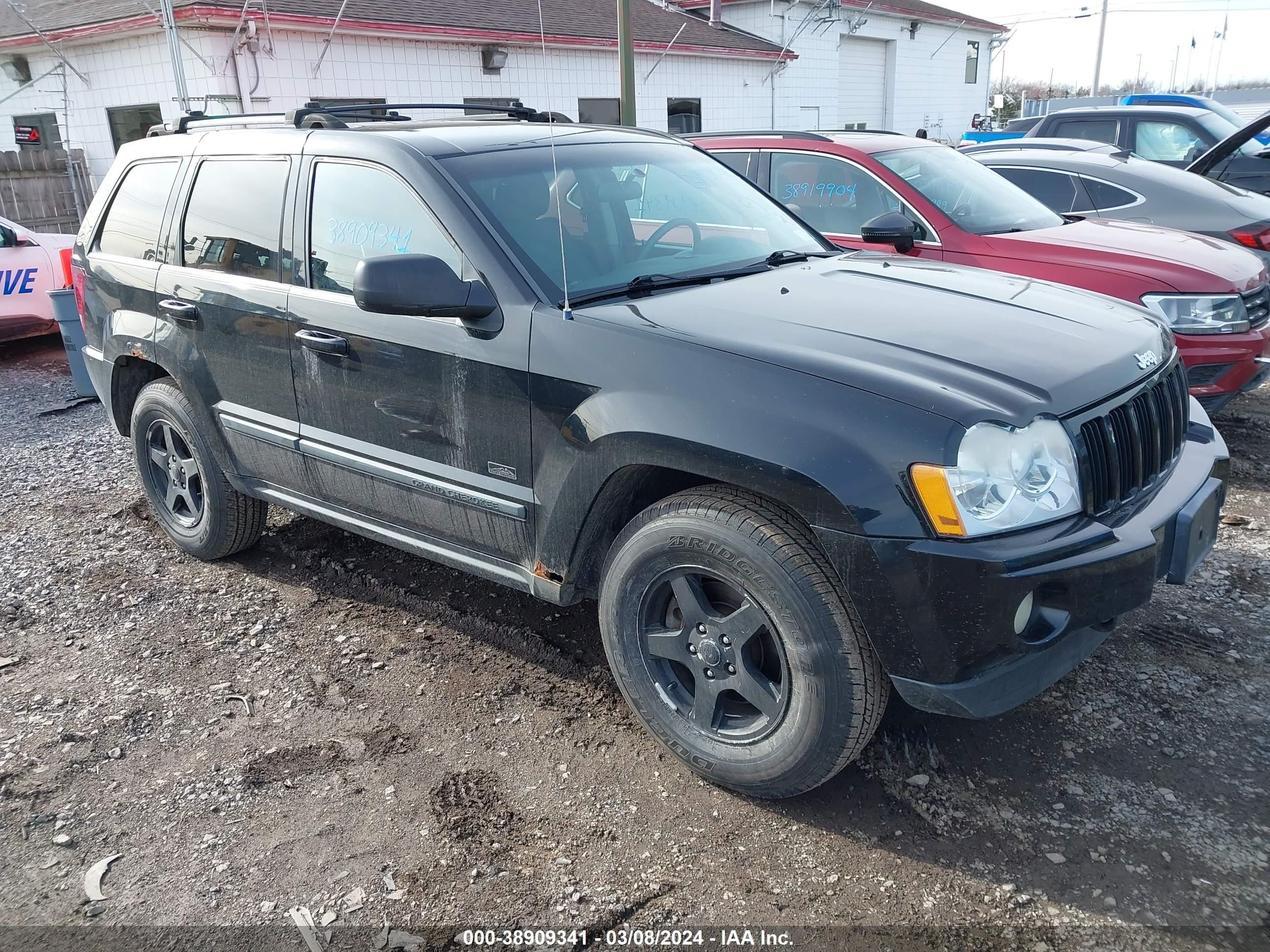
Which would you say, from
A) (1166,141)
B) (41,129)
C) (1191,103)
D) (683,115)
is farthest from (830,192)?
(41,129)

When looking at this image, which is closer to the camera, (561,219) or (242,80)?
(561,219)

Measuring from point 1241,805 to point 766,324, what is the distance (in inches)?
74.1

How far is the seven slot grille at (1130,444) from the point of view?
263cm

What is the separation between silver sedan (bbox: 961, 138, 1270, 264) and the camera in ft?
23.9

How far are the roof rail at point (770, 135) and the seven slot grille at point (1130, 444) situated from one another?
3676 millimetres

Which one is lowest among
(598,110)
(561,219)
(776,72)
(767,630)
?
(767,630)

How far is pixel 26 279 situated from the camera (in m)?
9.42

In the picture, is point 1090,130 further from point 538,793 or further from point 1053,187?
point 538,793

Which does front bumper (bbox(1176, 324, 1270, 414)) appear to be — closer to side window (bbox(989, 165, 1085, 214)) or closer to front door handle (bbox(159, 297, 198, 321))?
side window (bbox(989, 165, 1085, 214))

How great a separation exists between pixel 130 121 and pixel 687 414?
15.2 m

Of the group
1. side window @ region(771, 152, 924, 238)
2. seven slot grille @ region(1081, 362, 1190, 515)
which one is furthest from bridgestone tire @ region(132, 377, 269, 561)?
side window @ region(771, 152, 924, 238)

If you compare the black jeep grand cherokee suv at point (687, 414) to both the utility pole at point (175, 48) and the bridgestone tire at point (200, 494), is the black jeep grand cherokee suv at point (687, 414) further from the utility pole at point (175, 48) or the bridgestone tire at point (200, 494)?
the utility pole at point (175, 48)

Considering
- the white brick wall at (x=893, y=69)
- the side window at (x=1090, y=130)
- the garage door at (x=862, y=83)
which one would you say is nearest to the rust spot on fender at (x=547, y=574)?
the side window at (x=1090, y=130)

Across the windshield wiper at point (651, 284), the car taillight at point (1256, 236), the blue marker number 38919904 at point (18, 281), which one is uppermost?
the windshield wiper at point (651, 284)
